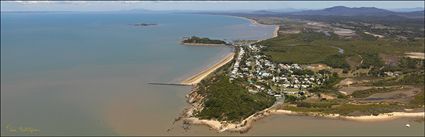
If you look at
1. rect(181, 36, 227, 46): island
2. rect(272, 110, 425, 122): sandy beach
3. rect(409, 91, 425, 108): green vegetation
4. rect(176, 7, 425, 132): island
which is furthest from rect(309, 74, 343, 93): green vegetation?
rect(181, 36, 227, 46): island

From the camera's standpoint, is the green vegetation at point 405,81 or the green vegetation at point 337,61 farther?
the green vegetation at point 337,61

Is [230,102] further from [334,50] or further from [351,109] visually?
[334,50]

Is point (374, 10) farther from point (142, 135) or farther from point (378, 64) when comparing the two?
point (142, 135)

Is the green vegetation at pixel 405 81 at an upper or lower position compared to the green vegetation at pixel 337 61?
lower

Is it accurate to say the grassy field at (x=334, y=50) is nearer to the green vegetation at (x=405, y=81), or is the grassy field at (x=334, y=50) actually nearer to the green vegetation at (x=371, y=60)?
the green vegetation at (x=371, y=60)

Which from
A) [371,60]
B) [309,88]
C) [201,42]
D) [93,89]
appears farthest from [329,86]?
[201,42]

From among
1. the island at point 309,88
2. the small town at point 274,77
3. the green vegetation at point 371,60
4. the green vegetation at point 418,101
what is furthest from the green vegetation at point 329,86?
the green vegetation at point 371,60
